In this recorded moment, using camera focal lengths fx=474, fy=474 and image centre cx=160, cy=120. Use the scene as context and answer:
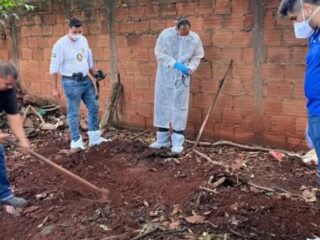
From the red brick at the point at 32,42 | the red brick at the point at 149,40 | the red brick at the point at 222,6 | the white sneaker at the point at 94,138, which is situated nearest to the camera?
the red brick at the point at 222,6

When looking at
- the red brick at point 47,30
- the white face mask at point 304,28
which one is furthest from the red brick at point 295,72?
the red brick at point 47,30

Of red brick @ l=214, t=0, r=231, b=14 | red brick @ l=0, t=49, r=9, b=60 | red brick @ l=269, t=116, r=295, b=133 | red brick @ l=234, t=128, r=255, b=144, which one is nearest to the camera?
red brick @ l=269, t=116, r=295, b=133

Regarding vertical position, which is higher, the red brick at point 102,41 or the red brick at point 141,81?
the red brick at point 102,41

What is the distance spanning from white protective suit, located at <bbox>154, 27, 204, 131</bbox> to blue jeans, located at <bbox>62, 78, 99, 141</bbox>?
0.94 meters

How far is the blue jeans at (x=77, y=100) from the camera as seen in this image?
20.0 ft

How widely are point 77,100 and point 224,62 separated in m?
1.95

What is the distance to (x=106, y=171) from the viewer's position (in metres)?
5.32

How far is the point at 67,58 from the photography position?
19.9ft

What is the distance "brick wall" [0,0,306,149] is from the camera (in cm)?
549

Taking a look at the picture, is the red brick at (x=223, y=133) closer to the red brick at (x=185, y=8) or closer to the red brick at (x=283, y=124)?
the red brick at (x=283, y=124)

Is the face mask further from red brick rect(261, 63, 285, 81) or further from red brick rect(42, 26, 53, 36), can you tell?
red brick rect(261, 63, 285, 81)

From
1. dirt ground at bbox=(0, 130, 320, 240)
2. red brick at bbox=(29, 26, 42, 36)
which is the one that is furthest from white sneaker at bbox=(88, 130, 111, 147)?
red brick at bbox=(29, 26, 42, 36)

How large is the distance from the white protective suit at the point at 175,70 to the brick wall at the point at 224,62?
16.1 inches

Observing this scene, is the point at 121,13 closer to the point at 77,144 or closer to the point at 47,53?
the point at 47,53
